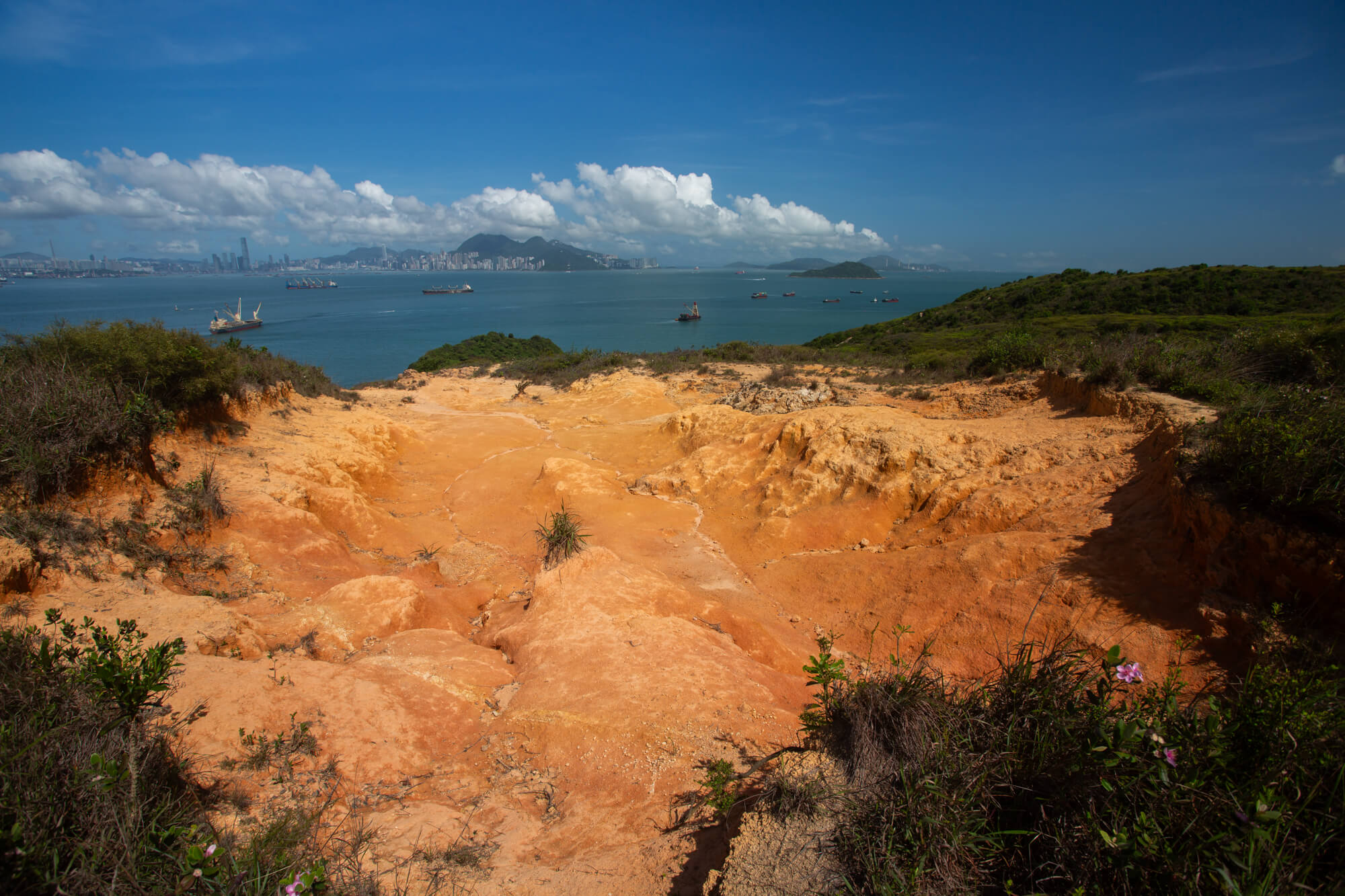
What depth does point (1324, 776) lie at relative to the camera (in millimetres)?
2168

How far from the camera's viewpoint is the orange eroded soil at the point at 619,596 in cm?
455

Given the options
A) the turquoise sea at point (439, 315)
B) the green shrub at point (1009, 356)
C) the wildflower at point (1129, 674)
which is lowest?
the wildflower at point (1129, 674)

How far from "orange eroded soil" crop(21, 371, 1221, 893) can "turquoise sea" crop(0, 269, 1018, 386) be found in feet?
104

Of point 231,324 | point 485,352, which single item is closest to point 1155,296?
point 485,352

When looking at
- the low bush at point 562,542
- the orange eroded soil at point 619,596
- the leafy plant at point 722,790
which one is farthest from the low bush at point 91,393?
the leafy plant at point 722,790

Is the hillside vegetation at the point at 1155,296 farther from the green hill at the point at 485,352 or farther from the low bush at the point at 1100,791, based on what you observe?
the low bush at the point at 1100,791

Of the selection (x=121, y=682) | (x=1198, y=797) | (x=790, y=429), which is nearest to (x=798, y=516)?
(x=790, y=429)

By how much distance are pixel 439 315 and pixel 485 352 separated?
59.2m

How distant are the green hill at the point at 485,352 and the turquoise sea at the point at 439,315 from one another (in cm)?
461

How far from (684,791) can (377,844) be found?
2.23 metres

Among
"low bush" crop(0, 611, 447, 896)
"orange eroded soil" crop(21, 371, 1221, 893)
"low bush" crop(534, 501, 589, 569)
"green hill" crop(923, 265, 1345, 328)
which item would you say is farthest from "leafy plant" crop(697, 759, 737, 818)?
"green hill" crop(923, 265, 1345, 328)

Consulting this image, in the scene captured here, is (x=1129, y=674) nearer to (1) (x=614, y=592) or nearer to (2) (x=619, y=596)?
(2) (x=619, y=596)

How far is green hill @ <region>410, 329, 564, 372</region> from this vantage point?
4025cm

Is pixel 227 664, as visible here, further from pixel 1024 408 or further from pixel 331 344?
pixel 331 344
